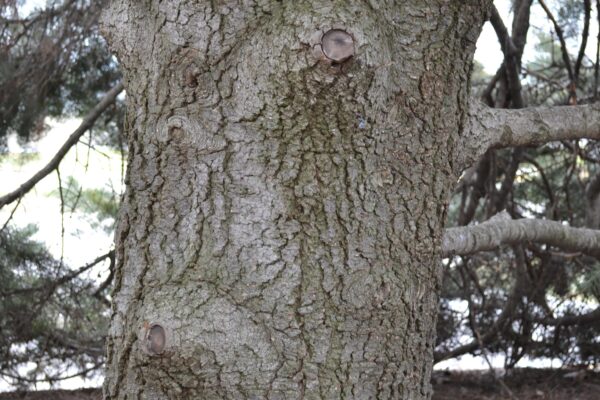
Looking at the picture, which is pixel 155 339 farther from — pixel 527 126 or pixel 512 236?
pixel 512 236

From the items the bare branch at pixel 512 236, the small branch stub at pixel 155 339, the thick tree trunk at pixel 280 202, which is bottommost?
the small branch stub at pixel 155 339

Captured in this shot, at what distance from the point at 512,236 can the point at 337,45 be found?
121 cm

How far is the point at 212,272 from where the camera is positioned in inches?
52.9

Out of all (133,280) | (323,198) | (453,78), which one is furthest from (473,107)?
(133,280)

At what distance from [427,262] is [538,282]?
2890 mm

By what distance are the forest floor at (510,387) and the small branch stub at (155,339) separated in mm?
2734

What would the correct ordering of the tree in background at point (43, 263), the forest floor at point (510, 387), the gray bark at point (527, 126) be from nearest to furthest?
the gray bark at point (527, 126), the tree in background at point (43, 263), the forest floor at point (510, 387)

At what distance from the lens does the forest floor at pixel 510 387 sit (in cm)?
413

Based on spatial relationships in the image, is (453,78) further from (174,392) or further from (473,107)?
(174,392)

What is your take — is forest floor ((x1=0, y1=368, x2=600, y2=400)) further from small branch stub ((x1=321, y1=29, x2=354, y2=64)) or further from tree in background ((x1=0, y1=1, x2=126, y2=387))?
small branch stub ((x1=321, y1=29, x2=354, y2=64))

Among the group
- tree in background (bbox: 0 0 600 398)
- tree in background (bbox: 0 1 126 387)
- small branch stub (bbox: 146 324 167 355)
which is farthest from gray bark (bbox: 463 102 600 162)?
tree in background (bbox: 0 1 126 387)

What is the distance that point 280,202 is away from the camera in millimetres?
1348

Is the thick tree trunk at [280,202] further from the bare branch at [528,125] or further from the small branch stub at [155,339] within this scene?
the bare branch at [528,125]

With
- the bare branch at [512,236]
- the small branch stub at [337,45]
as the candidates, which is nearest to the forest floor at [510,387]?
the bare branch at [512,236]
